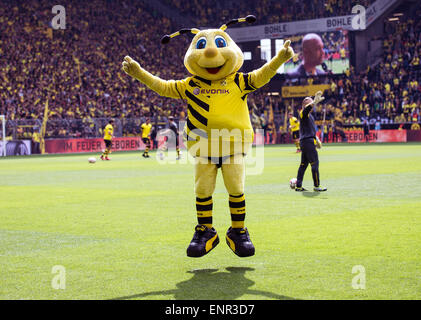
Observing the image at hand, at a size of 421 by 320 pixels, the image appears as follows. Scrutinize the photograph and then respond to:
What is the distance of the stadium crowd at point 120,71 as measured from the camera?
1499 inches

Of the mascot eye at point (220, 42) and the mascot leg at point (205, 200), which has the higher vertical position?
the mascot eye at point (220, 42)

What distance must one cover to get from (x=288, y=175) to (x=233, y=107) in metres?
10.9

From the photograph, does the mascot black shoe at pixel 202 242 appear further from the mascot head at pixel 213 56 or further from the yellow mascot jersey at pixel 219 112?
the mascot head at pixel 213 56

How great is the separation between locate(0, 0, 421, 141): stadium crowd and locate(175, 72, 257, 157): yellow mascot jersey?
1191 inches

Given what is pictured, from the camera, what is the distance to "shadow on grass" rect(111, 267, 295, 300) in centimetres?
475

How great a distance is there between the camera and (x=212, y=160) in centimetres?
644

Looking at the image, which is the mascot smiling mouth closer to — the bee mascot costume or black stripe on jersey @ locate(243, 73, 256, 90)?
the bee mascot costume

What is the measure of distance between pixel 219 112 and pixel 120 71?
3888 cm

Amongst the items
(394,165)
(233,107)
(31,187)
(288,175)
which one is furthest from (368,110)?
(233,107)

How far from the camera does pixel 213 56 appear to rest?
20.7ft

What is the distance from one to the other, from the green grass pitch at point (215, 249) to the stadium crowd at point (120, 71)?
25539mm

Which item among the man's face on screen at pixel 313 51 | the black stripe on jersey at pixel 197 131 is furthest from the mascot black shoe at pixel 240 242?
the man's face on screen at pixel 313 51

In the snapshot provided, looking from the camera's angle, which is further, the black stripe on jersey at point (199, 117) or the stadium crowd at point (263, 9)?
the stadium crowd at point (263, 9)
